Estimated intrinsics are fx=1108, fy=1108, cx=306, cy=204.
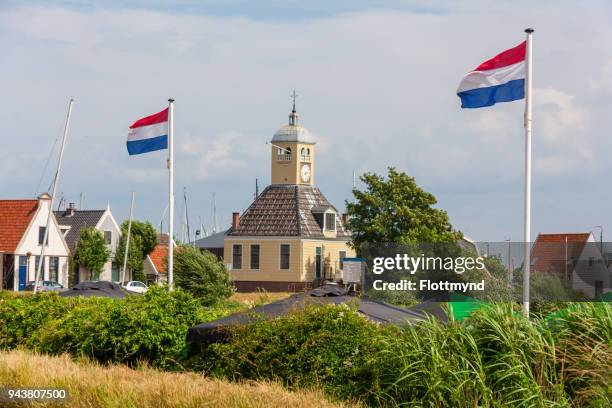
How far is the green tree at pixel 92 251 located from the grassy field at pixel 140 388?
62827 millimetres

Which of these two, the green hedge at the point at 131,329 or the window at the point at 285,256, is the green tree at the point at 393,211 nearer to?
the window at the point at 285,256

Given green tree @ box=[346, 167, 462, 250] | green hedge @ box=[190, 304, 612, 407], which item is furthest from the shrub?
green tree @ box=[346, 167, 462, 250]

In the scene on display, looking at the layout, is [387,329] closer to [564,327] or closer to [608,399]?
[564,327]

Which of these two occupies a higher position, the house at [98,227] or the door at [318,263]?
the house at [98,227]

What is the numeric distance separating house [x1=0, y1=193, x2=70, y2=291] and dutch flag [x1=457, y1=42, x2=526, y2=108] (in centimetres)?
5579

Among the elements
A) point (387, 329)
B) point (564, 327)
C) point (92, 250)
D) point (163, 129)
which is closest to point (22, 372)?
point (387, 329)

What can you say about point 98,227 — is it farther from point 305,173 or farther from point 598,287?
point 598,287

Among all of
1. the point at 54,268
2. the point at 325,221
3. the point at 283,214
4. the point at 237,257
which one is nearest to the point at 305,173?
the point at 325,221

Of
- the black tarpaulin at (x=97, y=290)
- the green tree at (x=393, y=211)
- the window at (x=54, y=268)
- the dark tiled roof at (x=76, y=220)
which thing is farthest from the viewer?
the dark tiled roof at (x=76, y=220)

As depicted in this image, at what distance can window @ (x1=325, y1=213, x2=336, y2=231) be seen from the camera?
82.6 m

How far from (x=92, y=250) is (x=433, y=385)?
69.4m

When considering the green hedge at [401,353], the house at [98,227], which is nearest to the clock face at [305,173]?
the house at [98,227]

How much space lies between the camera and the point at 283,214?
81.3 meters

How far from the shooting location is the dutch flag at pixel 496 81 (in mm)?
21359
